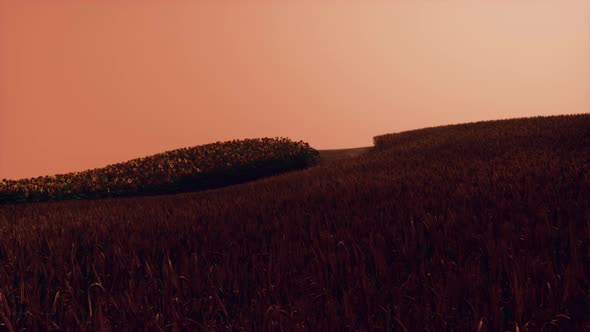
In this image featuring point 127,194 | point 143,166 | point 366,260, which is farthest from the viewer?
point 143,166

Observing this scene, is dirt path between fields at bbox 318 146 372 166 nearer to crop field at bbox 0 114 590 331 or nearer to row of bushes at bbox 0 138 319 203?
row of bushes at bbox 0 138 319 203

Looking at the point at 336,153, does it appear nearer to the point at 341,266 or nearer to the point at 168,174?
the point at 168,174

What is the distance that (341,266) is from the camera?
2646mm

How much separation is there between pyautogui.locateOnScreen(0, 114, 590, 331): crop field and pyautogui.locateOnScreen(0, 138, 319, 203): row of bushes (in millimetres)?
9122

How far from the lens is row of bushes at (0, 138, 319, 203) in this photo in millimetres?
14023

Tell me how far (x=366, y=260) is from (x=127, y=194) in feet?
41.4

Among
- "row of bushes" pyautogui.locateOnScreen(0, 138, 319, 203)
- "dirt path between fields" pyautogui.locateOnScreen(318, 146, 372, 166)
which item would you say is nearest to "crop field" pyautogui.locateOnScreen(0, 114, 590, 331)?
"row of bushes" pyautogui.locateOnScreen(0, 138, 319, 203)

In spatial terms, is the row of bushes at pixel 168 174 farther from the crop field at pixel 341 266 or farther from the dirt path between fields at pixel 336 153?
the crop field at pixel 341 266

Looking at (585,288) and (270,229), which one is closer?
(585,288)

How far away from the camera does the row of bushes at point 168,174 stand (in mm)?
14023

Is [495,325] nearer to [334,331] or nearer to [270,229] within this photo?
[334,331]

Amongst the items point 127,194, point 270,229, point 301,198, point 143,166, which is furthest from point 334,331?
point 143,166

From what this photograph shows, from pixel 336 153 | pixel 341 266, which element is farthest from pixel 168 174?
pixel 341 266

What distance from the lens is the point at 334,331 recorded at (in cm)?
179
